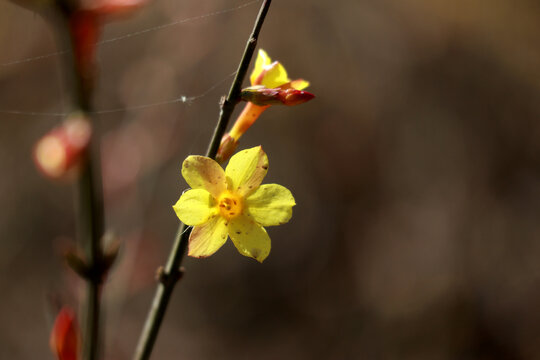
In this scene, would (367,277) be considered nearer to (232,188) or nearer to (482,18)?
(482,18)

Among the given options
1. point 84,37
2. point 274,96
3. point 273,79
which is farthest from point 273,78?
point 84,37

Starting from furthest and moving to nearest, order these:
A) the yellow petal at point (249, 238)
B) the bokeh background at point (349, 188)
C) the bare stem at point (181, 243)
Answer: the bokeh background at point (349, 188)
the yellow petal at point (249, 238)
the bare stem at point (181, 243)

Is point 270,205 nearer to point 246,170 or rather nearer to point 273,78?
point 246,170

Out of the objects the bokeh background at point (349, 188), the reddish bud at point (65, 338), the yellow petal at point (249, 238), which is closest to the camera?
the yellow petal at point (249, 238)

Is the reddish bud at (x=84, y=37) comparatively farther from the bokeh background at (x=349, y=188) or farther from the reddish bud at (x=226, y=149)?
the bokeh background at (x=349, y=188)

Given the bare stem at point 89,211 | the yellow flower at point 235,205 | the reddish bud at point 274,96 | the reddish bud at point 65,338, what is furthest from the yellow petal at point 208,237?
the reddish bud at point 65,338

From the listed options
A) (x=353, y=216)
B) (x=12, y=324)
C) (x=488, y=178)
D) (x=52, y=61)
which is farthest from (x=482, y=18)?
(x=12, y=324)
